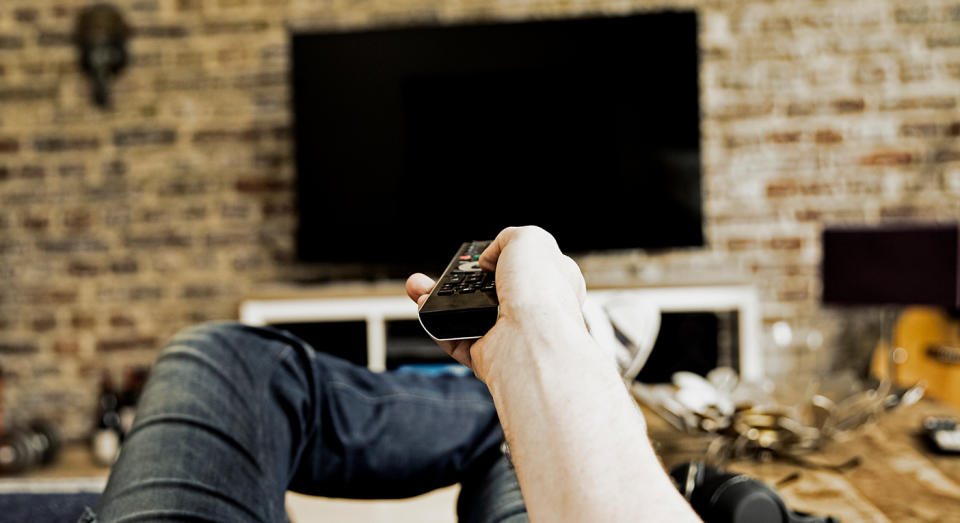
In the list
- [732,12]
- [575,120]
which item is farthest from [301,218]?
[732,12]

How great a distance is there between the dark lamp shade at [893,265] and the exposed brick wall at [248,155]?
454 mm

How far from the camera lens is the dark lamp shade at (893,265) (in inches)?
82.1

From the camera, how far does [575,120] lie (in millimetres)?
2562

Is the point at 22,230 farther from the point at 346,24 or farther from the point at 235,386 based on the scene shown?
the point at 235,386

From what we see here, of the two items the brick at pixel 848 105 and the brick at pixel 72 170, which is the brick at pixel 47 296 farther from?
the brick at pixel 848 105

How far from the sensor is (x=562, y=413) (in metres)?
0.46

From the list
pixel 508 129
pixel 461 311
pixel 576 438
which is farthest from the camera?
pixel 508 129

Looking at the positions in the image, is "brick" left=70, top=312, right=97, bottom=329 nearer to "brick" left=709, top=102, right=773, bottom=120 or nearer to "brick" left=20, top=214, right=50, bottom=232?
"brick" left=20, top=214, right=50, bottom=232

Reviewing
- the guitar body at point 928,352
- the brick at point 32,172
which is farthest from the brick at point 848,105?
the brick at point 32,172

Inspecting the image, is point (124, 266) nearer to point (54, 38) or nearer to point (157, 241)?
point (157, 241)

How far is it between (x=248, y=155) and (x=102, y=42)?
66 cm

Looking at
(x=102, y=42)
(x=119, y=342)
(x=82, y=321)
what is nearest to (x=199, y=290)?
(x=119, y=342)

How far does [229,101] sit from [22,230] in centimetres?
95

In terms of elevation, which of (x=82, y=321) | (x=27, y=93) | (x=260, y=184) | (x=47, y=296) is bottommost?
(x=82, y=321)
